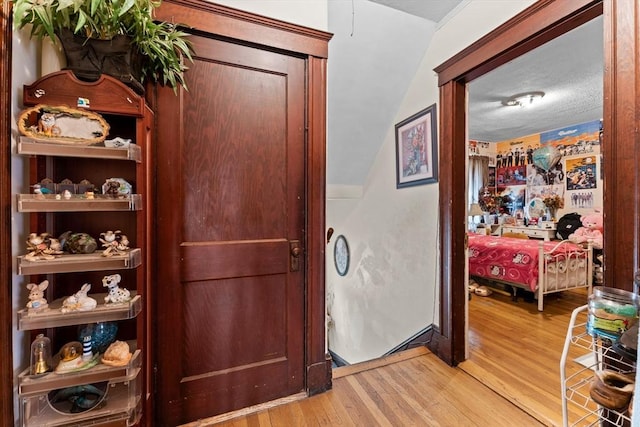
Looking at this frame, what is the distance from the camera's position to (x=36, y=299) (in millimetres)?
985

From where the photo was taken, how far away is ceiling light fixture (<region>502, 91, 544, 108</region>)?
3.57 meters

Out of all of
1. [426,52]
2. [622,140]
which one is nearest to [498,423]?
[622,140]

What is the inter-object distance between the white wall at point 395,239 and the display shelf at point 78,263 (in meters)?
2.07

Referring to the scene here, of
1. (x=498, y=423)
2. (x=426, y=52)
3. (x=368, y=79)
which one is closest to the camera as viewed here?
(x=498, y=423)

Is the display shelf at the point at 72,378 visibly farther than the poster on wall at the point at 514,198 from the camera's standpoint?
No

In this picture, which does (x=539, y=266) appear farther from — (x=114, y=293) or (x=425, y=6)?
(x=114, y=293)

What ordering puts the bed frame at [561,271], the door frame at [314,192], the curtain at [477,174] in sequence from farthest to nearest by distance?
1. the curtain at [477,174]
2. the bed frame at [561,271]
3. the door frame at [314,192]

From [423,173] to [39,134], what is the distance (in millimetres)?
2402

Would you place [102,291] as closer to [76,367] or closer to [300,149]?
[76,367]

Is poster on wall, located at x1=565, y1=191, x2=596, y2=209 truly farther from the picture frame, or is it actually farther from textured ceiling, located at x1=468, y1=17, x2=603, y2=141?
the picture frame

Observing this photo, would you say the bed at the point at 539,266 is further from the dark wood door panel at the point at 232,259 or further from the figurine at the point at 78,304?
the figurine at the point at 78,304

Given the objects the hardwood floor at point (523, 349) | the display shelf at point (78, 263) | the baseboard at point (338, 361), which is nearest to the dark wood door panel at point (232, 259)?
the display shelf at point (78, 263)

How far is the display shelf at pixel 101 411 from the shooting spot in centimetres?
100

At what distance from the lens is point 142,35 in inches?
43.4
